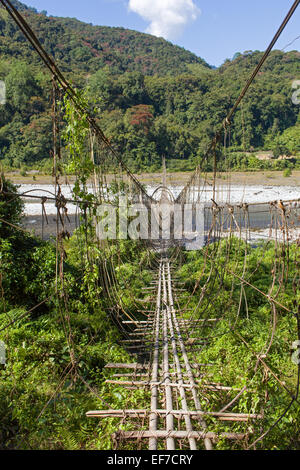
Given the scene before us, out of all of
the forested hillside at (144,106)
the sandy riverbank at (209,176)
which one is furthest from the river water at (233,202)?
the forested hillside at (144,106)

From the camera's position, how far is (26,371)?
1.80 meters

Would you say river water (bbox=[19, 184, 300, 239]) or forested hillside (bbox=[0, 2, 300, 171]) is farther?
forested hillside (bbox=[0, 2, 300, 171])

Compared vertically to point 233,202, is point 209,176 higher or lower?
higher

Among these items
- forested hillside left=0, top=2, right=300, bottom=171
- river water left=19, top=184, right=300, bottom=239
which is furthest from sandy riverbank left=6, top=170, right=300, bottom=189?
forested hillside left=0, top=2, right=300, bottom=171

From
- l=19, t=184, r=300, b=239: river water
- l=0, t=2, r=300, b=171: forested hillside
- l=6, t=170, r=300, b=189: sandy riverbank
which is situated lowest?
l=19, t=184, r=300, b=239: river water

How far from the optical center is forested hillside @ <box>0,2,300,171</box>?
582 inches

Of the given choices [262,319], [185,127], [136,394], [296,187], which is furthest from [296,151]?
[136,394]

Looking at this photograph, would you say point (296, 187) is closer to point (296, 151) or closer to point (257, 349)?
point (296, 151)

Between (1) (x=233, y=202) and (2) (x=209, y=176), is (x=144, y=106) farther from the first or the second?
(1) (x=233, y=202)

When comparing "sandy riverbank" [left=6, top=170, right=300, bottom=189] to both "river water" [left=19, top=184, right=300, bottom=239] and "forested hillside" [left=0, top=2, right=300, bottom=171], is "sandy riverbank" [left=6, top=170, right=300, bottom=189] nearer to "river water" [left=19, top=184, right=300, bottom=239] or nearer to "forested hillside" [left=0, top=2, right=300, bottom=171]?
→ "river water" [left=19, top=184, right=300, bottom=239]

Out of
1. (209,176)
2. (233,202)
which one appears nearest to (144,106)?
(209,176)

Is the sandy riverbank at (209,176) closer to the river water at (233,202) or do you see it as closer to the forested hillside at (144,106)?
the river water at (233,202)

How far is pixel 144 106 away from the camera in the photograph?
29984mm

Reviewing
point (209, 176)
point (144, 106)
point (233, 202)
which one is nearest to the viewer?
point (233, 202)
